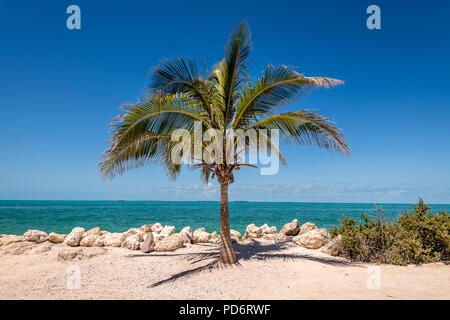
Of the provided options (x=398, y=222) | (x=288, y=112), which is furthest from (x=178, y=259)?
(x=398, y=222)

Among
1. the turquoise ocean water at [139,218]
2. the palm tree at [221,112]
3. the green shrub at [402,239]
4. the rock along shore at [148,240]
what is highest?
the palm tree at [221,112]

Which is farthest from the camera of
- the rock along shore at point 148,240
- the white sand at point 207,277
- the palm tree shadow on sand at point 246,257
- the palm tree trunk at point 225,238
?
the rock along shore at point 148,240

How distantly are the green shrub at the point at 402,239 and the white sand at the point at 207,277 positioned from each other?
0.39 m

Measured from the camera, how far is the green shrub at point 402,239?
673 cm

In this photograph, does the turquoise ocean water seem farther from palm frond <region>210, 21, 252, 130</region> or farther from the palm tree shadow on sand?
palm frond <region>210, 21, 252, 130</region>

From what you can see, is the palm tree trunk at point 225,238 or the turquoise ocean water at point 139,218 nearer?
the palm tree trunk at point 225,238

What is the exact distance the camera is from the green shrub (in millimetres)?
6734

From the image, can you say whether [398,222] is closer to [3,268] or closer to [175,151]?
[175,151]

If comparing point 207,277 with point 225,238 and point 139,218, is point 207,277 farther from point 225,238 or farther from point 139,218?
point 139,218

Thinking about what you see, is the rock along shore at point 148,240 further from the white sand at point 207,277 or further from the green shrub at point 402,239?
the green shrub at point 402,239

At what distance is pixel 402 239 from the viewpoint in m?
7.24

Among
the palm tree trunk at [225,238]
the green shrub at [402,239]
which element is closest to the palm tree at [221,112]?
the palm tree trunk at [225,238]

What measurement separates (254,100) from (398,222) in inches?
263
